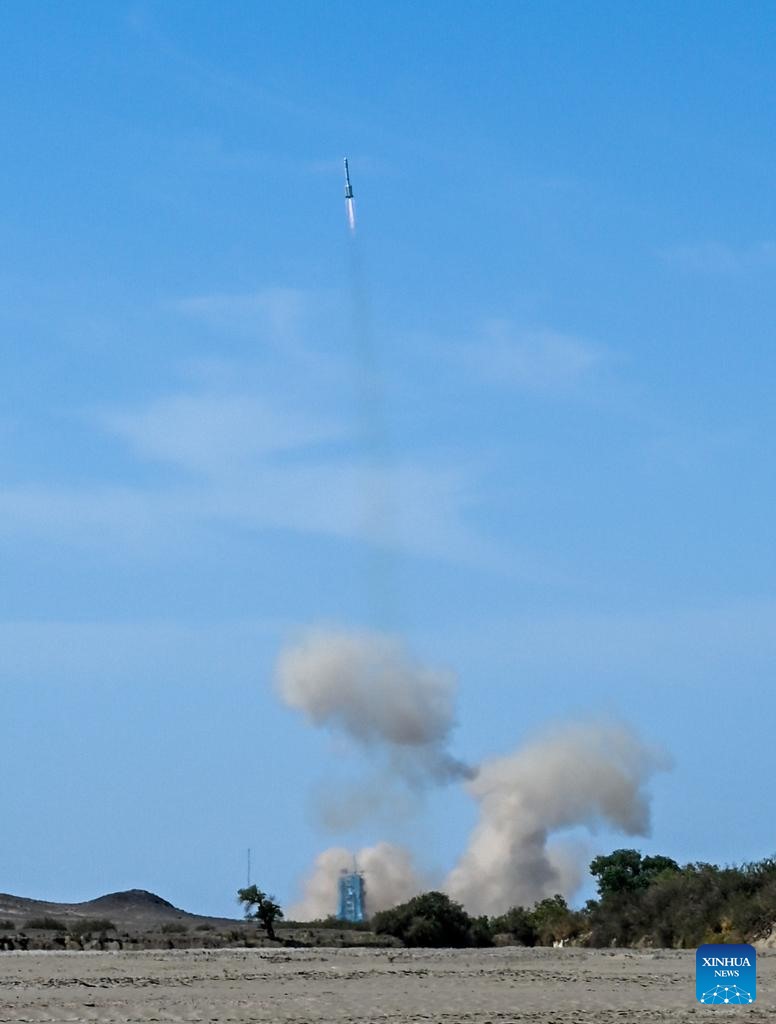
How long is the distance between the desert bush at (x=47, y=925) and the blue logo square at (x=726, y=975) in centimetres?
3195

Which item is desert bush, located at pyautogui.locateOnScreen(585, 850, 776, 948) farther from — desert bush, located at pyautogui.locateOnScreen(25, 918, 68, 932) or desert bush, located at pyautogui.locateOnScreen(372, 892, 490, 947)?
desert bush, located at pyautogui.locateOnScreen(25, 918, 68, 932)

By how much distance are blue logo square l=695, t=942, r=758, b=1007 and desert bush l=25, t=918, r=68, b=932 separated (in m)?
31.9

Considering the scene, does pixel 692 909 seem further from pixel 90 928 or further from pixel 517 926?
pixel 90 928

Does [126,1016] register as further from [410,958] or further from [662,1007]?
[410,958]

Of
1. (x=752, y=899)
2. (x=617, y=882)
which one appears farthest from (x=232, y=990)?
(x=617, y=882)

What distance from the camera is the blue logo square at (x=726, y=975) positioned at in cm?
3444

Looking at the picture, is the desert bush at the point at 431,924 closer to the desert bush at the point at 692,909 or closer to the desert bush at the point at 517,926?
the desert bush at the point at 517,926

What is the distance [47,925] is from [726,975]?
4414 centimetres

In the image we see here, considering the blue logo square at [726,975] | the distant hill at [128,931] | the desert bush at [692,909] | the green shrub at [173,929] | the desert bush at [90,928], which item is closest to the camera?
the blue logo square at [726,975]

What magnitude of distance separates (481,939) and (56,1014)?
45278 millimetres

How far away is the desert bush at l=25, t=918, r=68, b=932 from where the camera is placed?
7575 cm

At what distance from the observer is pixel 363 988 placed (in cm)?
3766

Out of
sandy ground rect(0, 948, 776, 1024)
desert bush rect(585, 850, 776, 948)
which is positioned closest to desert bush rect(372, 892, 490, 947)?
desert bush rect(585, 850, 776, 948)

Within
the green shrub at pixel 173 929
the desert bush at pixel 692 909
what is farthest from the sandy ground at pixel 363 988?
the green shrub at pixel 173 929
